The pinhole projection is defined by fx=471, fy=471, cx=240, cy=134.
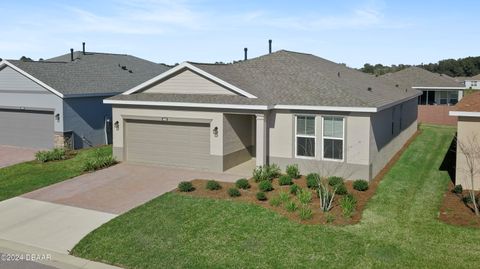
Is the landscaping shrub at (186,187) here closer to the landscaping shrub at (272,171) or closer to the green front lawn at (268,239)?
the green front lawn at (268,239)

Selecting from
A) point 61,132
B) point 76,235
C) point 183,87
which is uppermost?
point 183,87

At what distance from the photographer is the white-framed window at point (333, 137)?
1822cm

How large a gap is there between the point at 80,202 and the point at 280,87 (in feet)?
31.9

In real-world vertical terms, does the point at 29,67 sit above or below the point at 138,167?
above

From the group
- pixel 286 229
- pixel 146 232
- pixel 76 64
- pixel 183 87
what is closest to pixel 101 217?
pixel 146 232

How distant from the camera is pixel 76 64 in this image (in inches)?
1163

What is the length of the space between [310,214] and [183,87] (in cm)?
966

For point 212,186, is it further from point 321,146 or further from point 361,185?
point 361,185

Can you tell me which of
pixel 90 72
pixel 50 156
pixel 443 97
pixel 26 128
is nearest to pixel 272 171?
pixel 50 156

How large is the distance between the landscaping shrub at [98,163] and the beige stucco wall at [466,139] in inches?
563

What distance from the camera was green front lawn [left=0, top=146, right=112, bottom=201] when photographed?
59.3 feet

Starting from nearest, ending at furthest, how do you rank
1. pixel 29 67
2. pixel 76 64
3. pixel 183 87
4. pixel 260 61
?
pixel 183 87 < pixel 260 61 < pixel 29 67 < pixel 76 64

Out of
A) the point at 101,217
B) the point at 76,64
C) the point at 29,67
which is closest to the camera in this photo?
the point at 101,217

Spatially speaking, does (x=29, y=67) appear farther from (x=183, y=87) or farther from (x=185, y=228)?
(x=185, y=228)
